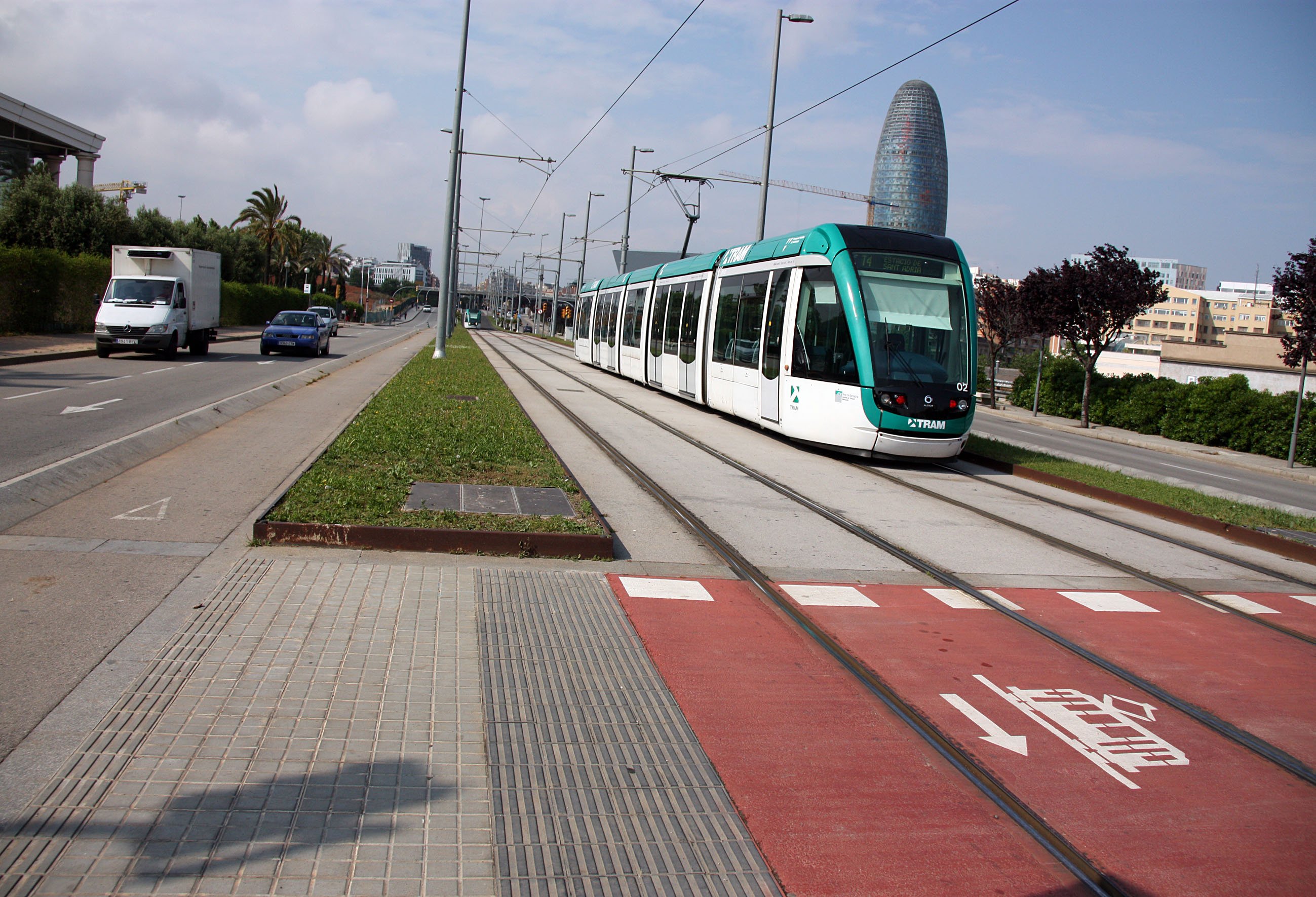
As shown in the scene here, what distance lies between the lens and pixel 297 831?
3387 millimetres

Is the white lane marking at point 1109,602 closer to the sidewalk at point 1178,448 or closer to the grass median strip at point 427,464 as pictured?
the grass median strip at point 427,464

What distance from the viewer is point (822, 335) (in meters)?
14.5

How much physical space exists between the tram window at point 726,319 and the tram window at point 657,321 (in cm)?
469

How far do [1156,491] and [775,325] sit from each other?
20.4 feet

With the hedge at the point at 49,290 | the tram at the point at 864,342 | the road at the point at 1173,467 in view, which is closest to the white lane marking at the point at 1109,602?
the tram at the point at 864,342

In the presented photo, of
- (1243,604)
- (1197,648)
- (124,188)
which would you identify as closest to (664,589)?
(1197,648)

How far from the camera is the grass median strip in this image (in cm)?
793

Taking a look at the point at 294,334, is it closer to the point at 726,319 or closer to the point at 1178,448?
the point at 726,319

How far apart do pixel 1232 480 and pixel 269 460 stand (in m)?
18.9

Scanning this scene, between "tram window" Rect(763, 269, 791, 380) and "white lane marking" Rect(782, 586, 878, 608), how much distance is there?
876 centimetres

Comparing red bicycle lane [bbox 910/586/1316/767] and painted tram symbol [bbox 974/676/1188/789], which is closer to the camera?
painted tram symbol [bbox 974/676/1188/789]

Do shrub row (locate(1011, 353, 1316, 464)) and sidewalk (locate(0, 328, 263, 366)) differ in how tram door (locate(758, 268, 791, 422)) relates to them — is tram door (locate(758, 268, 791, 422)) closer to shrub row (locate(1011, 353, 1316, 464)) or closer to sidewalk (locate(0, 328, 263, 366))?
shrub row (locate(1011, 353, 1316, 464))

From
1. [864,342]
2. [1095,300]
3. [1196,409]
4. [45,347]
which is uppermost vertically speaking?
[1095,300]

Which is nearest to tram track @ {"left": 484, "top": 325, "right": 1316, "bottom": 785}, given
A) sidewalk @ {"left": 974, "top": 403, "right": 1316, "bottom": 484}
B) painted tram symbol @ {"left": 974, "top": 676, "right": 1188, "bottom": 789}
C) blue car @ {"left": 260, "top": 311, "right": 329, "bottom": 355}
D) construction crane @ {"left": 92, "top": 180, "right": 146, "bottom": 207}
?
painted tram symbol @ {"left": 974, "top": 676, "right": 1188, "bottom": 789}
